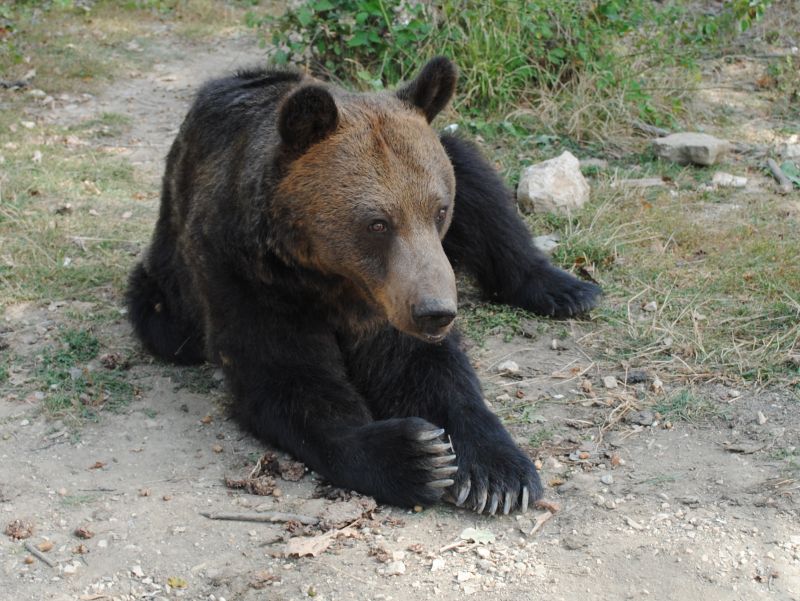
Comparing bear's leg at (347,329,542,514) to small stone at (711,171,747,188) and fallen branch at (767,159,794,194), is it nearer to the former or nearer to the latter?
small stone at (711,171,747,188)

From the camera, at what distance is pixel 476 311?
619cm

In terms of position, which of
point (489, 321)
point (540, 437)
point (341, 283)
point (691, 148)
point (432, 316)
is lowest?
point (489, 321)

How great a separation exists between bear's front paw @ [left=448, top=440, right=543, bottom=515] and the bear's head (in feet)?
2.12

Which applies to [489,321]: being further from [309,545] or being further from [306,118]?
[309,545]

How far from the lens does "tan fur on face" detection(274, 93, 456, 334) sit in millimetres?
4023

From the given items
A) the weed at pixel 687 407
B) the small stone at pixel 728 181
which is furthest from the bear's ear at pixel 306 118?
the small stone at pixel 728 181

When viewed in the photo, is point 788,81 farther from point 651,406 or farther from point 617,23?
point 651,406

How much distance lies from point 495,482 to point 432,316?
778 mm

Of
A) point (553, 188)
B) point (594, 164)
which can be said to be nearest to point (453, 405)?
point (553, 188)

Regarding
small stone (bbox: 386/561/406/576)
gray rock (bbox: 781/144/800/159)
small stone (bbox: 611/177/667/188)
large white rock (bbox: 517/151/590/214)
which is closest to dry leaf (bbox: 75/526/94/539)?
small stone (bbox: 386/561/406/576)

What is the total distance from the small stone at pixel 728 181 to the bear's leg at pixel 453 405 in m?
3.72

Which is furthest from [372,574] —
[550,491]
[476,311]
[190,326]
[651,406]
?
[476,311]

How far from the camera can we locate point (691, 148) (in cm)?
798

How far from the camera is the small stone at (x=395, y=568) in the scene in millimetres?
3676
